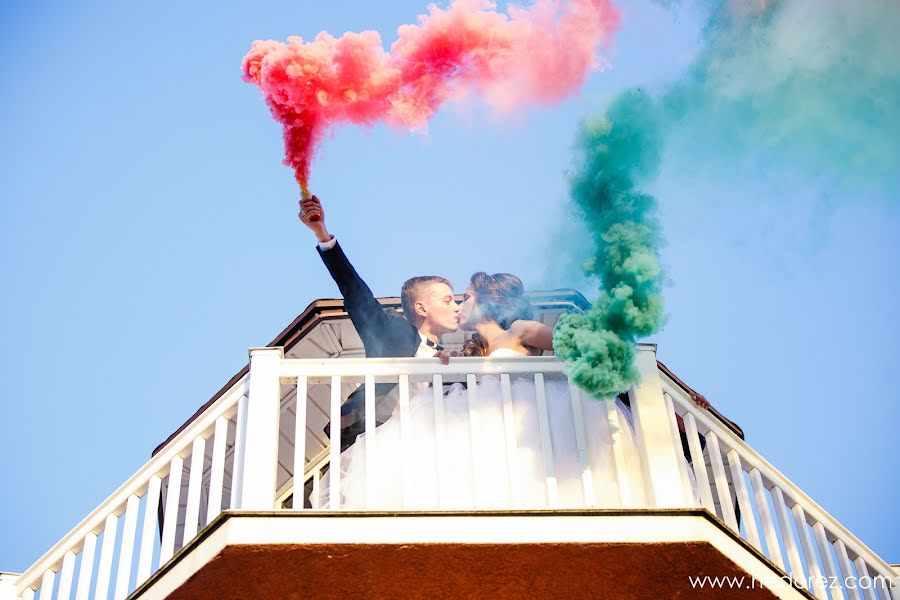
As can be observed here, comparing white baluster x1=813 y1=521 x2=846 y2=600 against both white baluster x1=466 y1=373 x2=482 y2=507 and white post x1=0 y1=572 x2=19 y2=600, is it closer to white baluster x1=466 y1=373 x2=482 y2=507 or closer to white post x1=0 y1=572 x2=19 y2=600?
white baluster x1=466 y1=373 x2=482 y2=507

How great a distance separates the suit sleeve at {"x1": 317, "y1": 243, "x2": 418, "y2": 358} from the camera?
7.92m

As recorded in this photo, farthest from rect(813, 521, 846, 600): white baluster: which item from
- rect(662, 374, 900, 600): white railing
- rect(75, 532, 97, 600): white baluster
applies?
rect(75, 532, 97, 600): white baluster

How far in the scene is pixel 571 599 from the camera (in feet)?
21.3

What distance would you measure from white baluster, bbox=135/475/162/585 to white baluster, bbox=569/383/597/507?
8.54 feet

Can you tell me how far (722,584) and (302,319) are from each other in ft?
14.6

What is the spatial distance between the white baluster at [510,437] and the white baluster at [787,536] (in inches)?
69.4

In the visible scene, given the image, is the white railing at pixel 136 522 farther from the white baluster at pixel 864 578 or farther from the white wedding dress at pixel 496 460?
the white baluster at pixel 864 578

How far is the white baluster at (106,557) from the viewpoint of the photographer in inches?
268

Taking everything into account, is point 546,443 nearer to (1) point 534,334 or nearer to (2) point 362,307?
(1) point 534,334

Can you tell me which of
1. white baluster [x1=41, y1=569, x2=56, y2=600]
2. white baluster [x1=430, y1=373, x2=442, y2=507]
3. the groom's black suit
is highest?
the groom's black suit

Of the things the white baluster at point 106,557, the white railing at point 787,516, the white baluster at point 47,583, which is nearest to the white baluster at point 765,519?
the white railing at point 787,516

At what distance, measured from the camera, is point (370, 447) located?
22.3 feet

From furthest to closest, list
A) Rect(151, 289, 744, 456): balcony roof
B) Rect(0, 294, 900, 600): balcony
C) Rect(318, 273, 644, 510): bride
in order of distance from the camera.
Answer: Rect(151, 289, 744, 456): balcony roof
Rect(318, 273, 644, 510): bride
Rect(0, 294, 900, 600): balcony

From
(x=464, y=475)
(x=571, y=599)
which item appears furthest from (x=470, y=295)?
(x=571, y=599)
